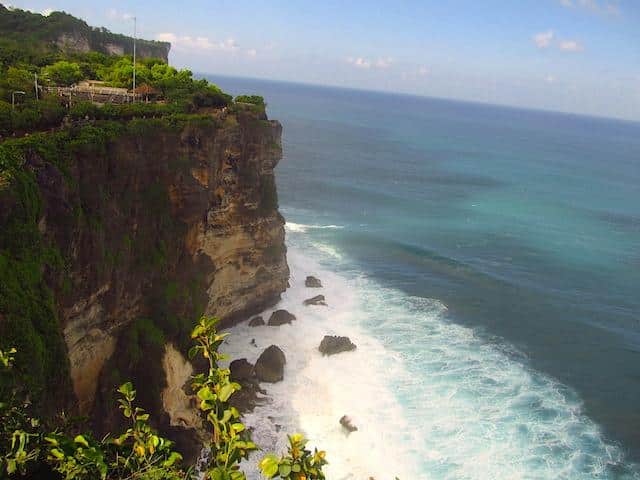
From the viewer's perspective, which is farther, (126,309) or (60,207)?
(126,309)

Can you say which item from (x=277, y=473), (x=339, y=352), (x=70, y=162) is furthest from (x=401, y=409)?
(x=277, y=473)

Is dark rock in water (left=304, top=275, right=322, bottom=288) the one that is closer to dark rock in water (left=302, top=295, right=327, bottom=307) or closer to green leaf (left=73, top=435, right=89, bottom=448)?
dark rock in water (left=302, top=295, right=327, bottom=307)

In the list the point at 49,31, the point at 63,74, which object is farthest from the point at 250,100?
the point at 49,31

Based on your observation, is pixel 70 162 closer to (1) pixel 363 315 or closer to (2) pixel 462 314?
(1) pixel 363 315

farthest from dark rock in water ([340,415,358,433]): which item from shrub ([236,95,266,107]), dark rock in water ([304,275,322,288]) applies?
shrub ([236,95,266,107])

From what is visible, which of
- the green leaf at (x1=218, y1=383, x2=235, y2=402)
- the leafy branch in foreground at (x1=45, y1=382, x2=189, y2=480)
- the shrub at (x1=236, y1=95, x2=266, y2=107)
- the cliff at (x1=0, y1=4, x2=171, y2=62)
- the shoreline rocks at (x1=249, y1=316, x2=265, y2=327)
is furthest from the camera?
the cliff at (x1=0, y1=4, x2=171, y2=62)

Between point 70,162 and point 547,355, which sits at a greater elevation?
point 70,162

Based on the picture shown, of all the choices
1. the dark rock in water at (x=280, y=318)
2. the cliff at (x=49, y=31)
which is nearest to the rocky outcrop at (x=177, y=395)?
the dark rock in water at (x=280, y=318)
